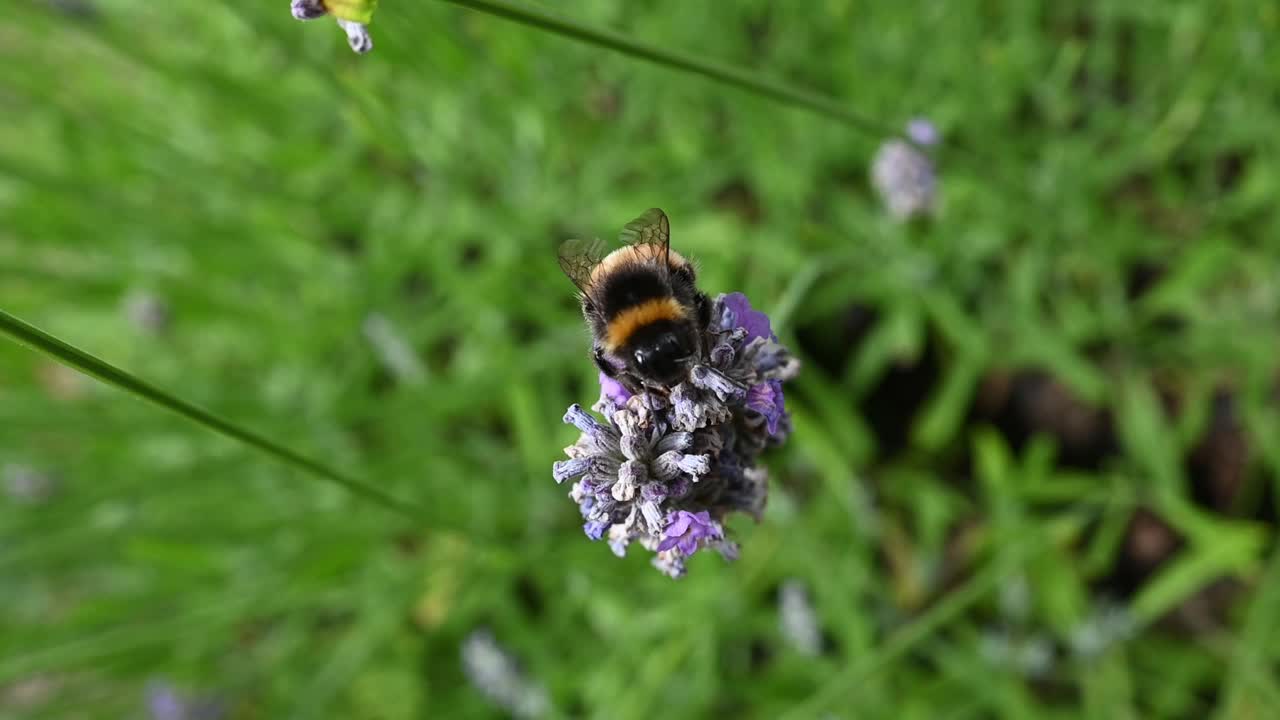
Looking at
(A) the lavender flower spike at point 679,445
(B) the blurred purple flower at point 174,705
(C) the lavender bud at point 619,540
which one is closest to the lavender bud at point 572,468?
(A) the lavender flower spike at point 679,445

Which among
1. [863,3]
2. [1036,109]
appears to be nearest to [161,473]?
[863,3]

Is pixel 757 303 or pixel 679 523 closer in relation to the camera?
pixel 679 523

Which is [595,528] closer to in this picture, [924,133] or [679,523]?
[679,523]

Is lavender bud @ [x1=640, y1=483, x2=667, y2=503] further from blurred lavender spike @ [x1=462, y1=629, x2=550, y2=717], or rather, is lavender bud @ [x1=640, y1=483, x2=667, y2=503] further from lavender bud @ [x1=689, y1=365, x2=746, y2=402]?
blurred lavender spike @ [x1=462, y1=629, x2=550, y2=717]

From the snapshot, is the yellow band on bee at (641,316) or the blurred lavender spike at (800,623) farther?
the blurred lavender spike at (800,623)

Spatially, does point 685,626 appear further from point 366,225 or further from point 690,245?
point 366,225

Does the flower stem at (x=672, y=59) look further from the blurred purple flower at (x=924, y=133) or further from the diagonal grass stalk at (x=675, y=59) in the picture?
the blurred purple flower at (x=924, y=133)

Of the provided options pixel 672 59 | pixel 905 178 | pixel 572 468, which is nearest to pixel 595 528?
pixel 572 468
